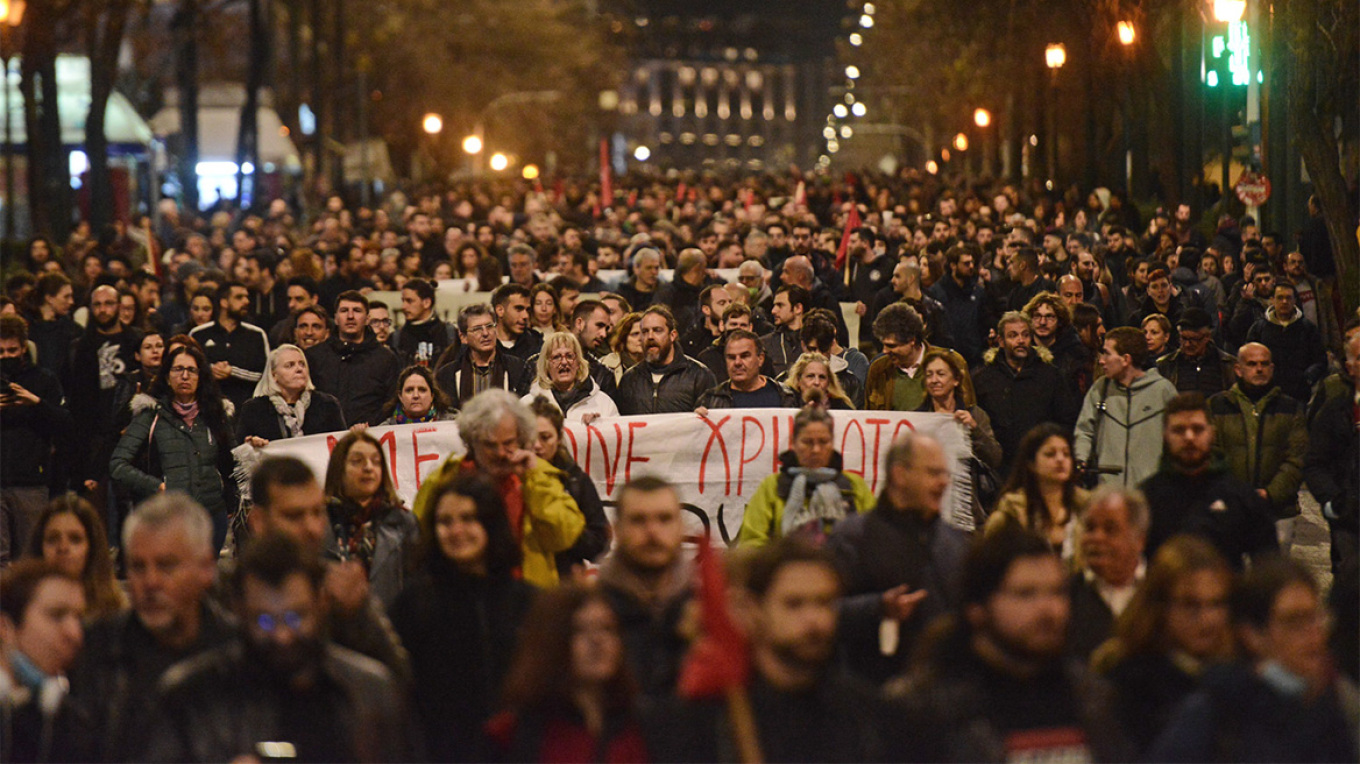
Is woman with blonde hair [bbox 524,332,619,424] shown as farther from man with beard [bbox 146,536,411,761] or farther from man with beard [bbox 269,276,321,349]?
man with beard [bbox 146,536,411,761]

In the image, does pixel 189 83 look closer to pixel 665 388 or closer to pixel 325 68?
pixel 325 68

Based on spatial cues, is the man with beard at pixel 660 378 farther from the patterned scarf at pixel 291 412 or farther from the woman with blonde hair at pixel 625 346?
the patterned scarf at pixel 291 412

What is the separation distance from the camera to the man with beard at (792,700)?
502cm

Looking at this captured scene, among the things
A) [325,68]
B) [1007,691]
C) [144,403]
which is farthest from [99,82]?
[1007,691]

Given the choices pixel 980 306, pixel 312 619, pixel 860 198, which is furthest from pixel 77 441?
pixel 860 198

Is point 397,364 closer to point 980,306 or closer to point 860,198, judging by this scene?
point 980,306

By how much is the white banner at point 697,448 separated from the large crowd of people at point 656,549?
0.15m

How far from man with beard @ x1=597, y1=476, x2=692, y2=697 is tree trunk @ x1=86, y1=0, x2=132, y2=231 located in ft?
93.7

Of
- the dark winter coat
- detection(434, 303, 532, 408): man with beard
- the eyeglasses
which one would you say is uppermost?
detection(434, 303, 532, 408): man with beard

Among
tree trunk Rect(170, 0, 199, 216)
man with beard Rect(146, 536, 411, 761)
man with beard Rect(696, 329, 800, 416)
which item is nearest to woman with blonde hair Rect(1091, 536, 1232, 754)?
man with beard Rect(146, 536, 411, 761)

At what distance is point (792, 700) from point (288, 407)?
623cm

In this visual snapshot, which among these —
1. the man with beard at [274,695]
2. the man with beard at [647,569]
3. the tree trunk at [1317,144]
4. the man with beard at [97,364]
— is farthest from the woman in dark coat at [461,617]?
the tree trunk at [1317,144]

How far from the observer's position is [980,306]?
1623 cm

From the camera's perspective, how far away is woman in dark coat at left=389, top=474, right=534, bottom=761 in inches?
240
